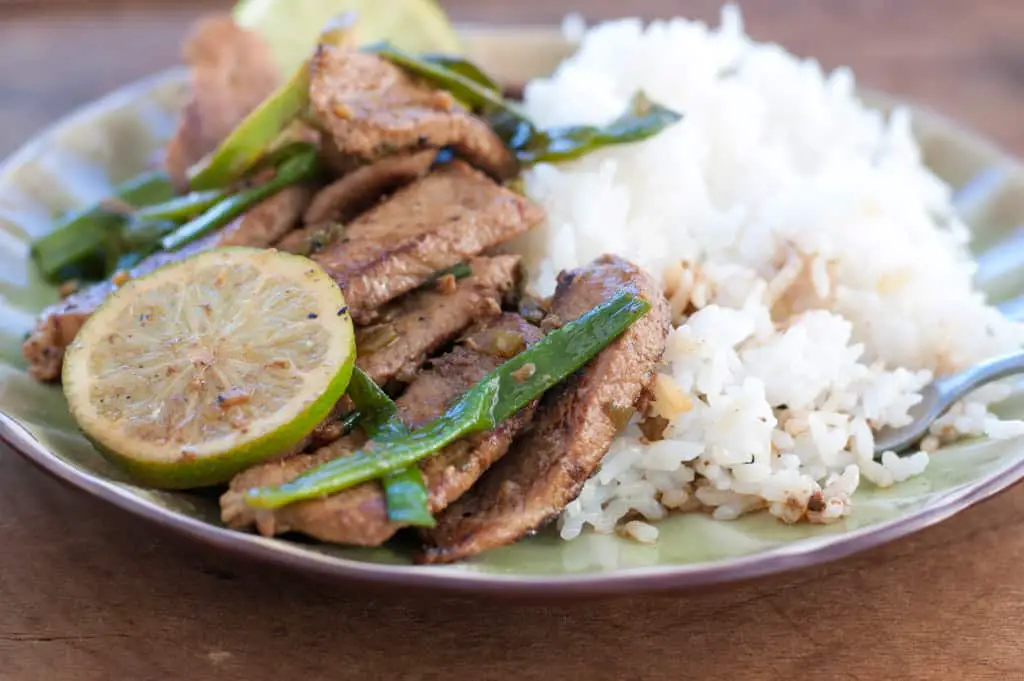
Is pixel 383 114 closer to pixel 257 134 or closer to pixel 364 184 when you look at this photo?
pixel 364 184

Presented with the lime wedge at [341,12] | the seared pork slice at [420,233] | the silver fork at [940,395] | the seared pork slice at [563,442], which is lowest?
the silver fork at [940,395]

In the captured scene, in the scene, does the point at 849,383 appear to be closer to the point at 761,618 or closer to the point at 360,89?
the point at 761,618

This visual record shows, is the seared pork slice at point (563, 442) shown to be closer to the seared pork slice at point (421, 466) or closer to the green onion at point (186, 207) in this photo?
the seared pork slice at point (421, 466)

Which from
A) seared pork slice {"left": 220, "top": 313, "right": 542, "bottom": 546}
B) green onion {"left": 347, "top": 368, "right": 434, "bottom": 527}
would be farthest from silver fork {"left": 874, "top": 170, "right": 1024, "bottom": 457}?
green onion {"left": 347, "top": 368, "right": 434, "bottom": 527}

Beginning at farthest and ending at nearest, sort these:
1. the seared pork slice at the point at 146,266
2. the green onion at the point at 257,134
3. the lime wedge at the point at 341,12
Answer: the lime wedge at the point at 341,12 < the green onion at the point at 257,134 < the seared pork slice at the point at 146,266

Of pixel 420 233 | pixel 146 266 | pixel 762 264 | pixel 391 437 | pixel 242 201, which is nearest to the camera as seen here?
pixel 391 437

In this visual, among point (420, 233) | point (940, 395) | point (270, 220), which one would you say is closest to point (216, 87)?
point (270, 220)

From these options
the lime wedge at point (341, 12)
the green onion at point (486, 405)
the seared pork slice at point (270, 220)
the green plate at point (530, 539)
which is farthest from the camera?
the lime wedge at point (341, 12)

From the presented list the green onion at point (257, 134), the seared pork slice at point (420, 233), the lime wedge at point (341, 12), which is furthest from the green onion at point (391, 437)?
the lime wedge at point (341, 12)
